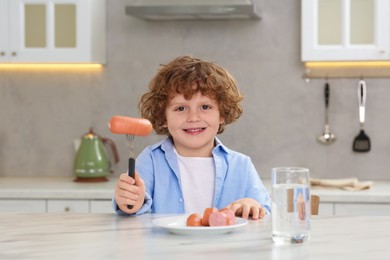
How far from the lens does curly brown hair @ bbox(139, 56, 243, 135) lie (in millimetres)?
2379

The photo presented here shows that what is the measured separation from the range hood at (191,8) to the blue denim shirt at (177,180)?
1.55 metres

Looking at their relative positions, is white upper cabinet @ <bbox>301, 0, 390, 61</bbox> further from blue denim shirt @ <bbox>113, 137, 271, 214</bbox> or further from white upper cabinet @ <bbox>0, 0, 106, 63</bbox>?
blue denim shirt @ <bbox>113, 137, 271, 214</bbox>

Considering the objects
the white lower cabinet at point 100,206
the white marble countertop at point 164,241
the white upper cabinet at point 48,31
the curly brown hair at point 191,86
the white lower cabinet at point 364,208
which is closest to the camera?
the white marble countertop at point 164,241

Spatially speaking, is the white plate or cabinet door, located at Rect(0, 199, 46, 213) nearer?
the white plate

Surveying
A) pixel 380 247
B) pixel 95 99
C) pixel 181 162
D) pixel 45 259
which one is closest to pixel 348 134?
pixel 95 99

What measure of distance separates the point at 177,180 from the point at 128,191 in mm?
367

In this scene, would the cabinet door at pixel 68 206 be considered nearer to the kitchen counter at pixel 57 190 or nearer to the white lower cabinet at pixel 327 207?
the kitchen counter at pixel 57 190

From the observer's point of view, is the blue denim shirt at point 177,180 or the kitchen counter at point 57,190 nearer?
the blue denim shirt at point 177,180

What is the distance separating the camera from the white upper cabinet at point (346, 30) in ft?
12.8

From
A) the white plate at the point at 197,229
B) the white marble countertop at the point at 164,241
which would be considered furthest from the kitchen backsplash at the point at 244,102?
the white plate at the point at 197,229

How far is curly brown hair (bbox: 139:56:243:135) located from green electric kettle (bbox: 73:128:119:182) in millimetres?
1660

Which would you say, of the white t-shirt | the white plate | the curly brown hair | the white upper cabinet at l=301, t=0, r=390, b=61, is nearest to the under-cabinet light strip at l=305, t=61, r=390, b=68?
the white upper cabinet at l=301, t=0, r=390, b=61

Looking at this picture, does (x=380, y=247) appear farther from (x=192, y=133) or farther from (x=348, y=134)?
(x=348, y=134)

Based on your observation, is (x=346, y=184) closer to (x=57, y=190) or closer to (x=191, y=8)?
(x=191, y=8)
